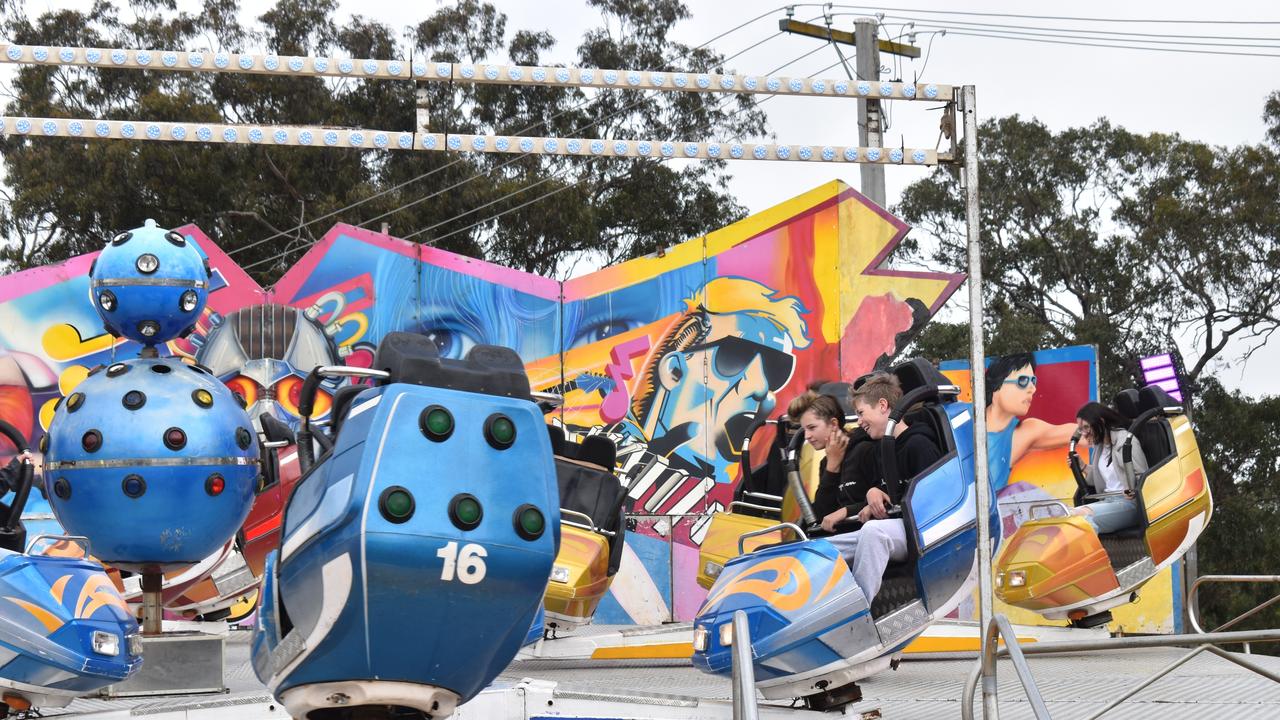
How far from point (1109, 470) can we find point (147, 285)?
6128 millimetres

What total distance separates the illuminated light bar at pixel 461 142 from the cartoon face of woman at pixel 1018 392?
4.92 metres

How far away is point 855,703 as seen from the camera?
6.04 m

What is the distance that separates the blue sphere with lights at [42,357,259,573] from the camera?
6738 millimetres

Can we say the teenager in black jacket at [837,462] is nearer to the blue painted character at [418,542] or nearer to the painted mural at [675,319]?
the blue painted character at [418,542]

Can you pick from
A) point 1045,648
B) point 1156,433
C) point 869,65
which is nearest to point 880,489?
point 1045,648

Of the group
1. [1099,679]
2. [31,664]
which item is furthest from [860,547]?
[31,664]

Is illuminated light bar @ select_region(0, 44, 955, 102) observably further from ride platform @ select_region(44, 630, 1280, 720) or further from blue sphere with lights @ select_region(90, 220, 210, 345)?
ride platform @ select_region(44, 630, 1280, 720)

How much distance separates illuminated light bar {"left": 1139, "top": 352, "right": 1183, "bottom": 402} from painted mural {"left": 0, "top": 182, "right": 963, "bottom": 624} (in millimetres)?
1763

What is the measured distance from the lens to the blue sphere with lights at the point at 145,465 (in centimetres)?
674

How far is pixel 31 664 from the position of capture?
225 inches

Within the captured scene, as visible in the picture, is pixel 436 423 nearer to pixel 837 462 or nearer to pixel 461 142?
pixel 837 462

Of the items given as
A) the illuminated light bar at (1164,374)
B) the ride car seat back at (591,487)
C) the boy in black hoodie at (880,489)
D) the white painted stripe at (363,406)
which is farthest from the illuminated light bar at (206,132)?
the illuminated light bar at (1164,374)

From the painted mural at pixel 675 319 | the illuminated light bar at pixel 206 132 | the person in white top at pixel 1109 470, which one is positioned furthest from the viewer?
the painted mural at pixel 675 319

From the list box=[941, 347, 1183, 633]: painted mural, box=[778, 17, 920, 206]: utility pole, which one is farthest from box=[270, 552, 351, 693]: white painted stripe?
box=[778, 17, 920, 206]: utility pole
